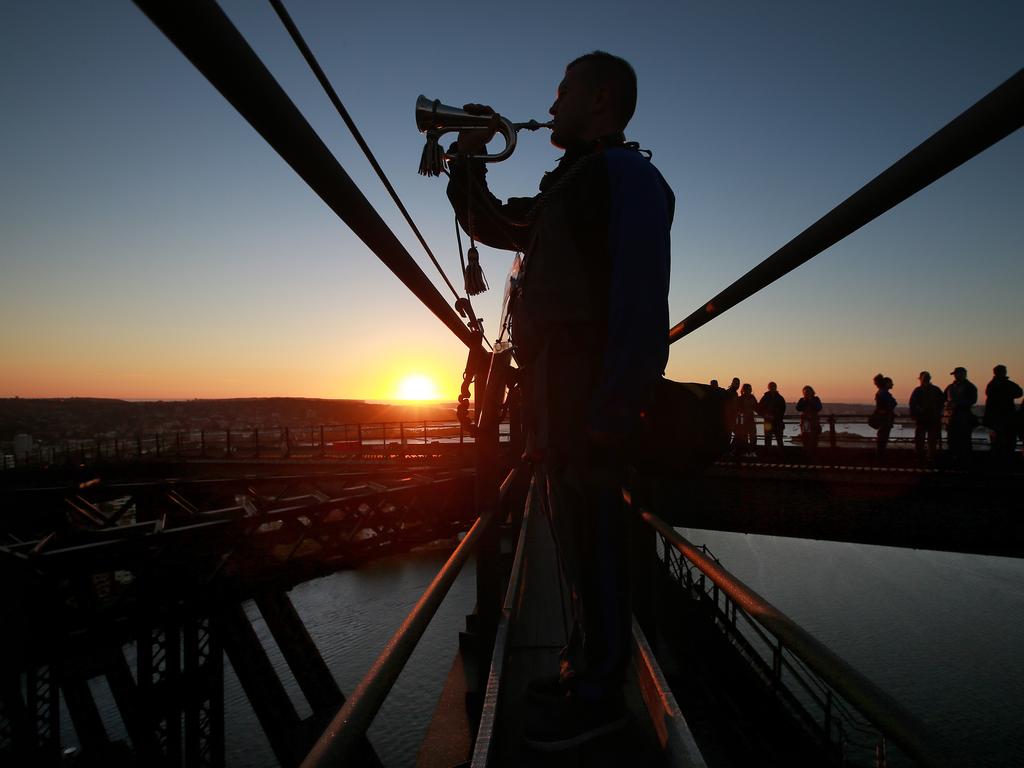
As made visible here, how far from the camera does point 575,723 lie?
1451 millimetres

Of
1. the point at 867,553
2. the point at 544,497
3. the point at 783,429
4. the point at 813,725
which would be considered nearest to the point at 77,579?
the point at 544,497

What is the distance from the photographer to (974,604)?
26.7 m

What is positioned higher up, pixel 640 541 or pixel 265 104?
pixel 265 104

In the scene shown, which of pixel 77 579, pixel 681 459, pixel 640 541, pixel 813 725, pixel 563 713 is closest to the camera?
pixel 681 459

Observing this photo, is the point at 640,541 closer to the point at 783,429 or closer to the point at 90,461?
the point at 783,429

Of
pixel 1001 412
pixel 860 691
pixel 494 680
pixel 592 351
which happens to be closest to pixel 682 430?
pixel 592 351

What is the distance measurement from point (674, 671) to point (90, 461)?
33.0 meters

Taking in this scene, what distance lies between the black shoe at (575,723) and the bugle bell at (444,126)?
1.97 meters

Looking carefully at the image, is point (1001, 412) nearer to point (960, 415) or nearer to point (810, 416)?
point (960, 415)

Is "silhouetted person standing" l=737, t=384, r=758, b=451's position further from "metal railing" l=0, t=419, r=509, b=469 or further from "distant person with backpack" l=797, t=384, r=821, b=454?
"metal railing" l=0, t=419, r=509, b=469

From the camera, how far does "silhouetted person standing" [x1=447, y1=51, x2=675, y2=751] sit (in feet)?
3.88

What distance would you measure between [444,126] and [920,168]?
1.73 metres

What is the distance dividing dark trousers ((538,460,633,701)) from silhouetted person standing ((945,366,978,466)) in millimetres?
10523

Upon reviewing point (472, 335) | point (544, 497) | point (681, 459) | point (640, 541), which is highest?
point (472, 335)
